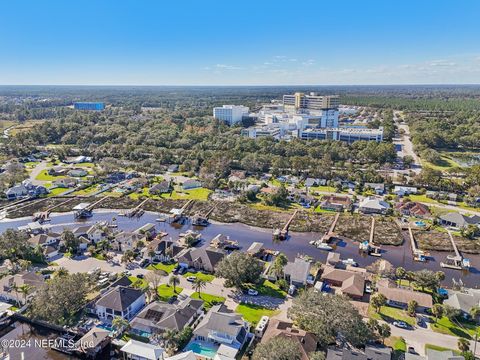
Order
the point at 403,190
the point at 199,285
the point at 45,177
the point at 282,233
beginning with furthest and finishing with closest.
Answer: the point at 45,177 → the point at 403,190 → the point at 282,233 → the point at 199,285

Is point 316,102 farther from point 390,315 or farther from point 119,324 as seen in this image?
point 119,324

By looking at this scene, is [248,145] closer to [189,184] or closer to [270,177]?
[270,177]

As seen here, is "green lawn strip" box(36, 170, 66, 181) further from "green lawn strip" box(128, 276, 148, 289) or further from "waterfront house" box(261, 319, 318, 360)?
"waterfront house" box(261, 319, 318, 360)

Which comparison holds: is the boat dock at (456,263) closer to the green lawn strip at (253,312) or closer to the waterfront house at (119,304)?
the green lawn strip at (253,312)

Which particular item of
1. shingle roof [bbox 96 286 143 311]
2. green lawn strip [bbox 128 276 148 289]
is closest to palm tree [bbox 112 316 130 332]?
shingle roof [bbox 96 286 143 311]

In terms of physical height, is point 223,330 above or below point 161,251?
above

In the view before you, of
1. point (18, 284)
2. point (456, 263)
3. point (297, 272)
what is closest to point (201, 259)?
point (297, 272)

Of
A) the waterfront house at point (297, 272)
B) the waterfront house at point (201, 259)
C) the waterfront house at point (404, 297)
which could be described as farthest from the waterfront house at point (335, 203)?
the waterfront house at point (404, 297)
